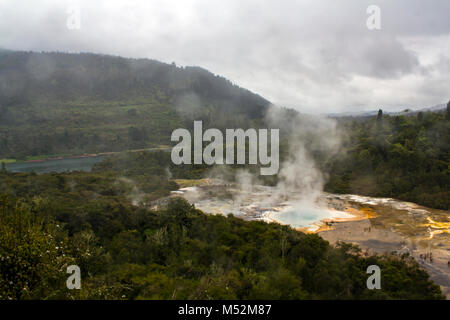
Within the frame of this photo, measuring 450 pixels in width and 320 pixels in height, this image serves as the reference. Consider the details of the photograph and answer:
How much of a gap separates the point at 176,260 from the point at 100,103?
156511mm

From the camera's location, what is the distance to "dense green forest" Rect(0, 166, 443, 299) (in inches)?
464

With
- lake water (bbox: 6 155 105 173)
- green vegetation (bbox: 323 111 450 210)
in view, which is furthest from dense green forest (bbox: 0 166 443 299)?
lake water (bbox: 6 155 105 173)

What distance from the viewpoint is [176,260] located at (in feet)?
64.3

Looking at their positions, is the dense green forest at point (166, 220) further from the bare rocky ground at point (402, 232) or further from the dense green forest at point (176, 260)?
the bare rocky ground at point (402, 232)

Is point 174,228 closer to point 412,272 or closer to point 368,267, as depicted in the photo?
point 368,267

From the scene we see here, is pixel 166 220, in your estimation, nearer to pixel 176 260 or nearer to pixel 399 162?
pixel 176 260

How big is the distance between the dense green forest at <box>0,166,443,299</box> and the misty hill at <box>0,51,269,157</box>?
95170 millimetres

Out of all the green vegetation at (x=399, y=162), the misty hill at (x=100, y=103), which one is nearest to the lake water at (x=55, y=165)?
the misty hill at (x=100, y=103)

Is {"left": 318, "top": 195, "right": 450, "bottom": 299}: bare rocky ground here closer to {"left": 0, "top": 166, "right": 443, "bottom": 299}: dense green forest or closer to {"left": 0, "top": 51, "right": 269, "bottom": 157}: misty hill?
{"left": 0, "top": 166, "right": 443, "bottom": 299}: dense green forest

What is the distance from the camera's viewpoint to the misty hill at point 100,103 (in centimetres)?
11888

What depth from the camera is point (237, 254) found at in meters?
21.0

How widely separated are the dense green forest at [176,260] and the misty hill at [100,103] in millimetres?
95170

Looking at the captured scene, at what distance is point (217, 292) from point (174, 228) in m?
12.8
